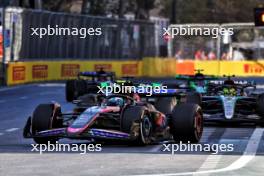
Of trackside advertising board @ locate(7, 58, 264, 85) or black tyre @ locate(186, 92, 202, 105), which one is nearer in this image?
black tyre @ locate(186, 92, 202, 105)

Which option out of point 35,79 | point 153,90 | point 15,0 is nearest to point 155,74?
point 15,0

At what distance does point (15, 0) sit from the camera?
47.5 meters

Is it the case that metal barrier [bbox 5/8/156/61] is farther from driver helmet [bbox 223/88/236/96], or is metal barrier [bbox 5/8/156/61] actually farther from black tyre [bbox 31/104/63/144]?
black tyre [bbox 31/104/63/144]

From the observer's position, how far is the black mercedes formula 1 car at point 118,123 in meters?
14.4

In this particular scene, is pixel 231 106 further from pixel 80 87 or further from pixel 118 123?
pixel 80 87

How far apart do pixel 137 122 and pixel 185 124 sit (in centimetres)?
92

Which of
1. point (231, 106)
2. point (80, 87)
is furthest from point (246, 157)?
point (80, 87)

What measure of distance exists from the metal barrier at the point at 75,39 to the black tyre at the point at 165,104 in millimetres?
21644

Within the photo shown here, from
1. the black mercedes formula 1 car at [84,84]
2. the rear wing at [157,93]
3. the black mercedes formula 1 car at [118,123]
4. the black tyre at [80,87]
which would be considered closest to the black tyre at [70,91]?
the black mercedes formula 1 car at [84,84]

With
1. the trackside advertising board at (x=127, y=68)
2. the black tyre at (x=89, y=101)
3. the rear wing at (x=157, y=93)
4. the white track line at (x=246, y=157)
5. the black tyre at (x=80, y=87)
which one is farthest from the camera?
the trackside advertising board at (x=127, y=68)

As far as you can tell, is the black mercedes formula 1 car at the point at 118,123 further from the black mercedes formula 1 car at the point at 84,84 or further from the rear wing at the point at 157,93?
the black mercedes formula 1 car at the point at 84,84

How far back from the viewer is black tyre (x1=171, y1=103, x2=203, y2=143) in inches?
589

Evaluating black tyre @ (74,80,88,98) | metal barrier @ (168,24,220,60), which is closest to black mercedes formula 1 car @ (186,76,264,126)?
black tyre @ (74,80,88,98)

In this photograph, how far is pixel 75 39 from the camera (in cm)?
4619
